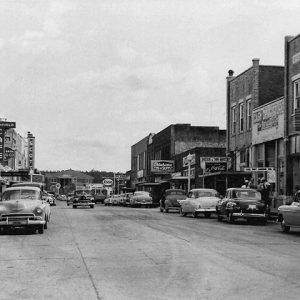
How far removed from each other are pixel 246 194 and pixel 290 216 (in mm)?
6551

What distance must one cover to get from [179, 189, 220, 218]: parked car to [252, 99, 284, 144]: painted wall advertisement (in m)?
6.45

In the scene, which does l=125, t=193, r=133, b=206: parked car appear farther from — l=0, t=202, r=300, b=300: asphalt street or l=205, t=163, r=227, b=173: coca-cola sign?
l=0, t=202, r=300, b=300: asphalt street

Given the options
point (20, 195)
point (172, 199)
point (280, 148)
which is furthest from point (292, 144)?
point (20, 195)

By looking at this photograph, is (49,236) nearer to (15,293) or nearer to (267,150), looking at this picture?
(15,293)

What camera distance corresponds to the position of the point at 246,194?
26766 millimetres

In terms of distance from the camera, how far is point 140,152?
9375cm

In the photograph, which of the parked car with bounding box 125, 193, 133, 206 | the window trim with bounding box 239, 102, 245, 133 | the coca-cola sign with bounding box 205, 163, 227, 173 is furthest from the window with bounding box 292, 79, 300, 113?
the parked car with bounding box 125, 193, 133, 206

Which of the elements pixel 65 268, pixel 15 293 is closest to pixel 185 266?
pixel 65 268

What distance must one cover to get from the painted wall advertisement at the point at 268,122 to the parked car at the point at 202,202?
21.2 ft

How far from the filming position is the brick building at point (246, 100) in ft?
129

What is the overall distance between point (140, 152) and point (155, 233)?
74.3 m

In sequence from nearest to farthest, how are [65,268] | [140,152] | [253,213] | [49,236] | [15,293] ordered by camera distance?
1. [15,293]
2. [65,268]
3. [49,236]
4. [253,213]
5. [140,152]

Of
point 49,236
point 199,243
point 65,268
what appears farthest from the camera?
point 49,236

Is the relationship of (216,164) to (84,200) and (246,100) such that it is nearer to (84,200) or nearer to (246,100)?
(246,100)
